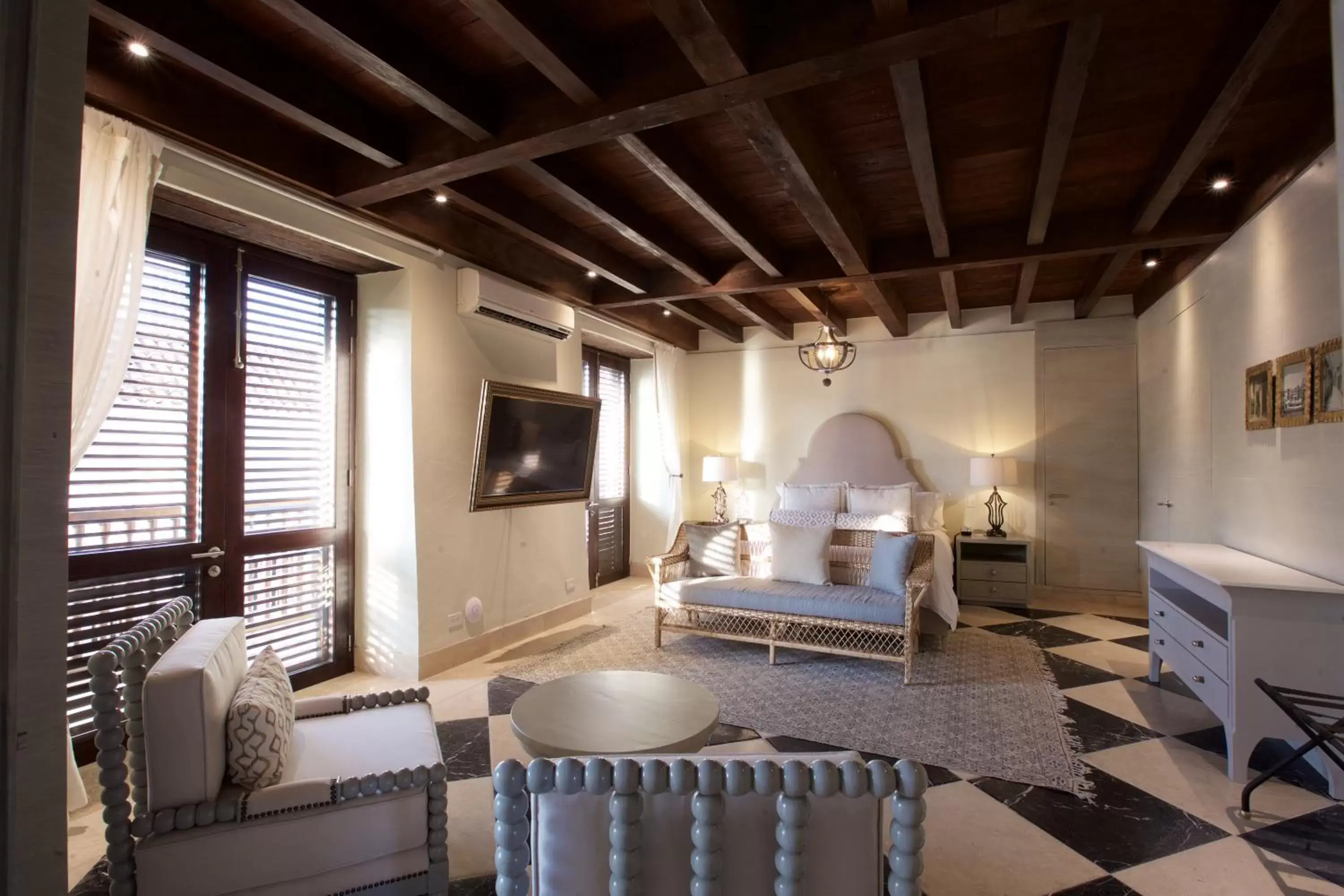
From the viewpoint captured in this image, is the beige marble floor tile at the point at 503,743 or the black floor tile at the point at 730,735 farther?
the black floor tile at the point at 730,735

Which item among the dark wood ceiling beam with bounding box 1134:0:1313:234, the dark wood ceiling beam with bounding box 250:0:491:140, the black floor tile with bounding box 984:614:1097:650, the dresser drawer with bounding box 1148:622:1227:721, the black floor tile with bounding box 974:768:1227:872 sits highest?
the dark wood ceiling beam with bounding box 250:0:491:140

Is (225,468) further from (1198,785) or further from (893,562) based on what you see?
(1198,785)

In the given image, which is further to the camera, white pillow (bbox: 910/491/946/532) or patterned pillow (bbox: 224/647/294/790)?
white pillow (bbox: 910/491/946/532)

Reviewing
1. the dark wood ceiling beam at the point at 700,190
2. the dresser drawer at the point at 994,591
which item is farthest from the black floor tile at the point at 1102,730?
the dark wood ceiling beam at the point at 700,190

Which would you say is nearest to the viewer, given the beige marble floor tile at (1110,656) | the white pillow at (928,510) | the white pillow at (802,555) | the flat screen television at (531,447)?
the beige marble floor tile at (1110,656)

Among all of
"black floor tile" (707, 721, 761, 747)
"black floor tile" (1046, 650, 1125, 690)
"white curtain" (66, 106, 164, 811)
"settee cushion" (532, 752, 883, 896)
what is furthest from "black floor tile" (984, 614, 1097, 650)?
"white curtain" (66, 106, 164, 811)

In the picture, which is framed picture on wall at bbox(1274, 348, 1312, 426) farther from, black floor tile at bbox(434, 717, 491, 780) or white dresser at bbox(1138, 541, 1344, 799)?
black floor tile at bbox(434, 717, 491, 780)

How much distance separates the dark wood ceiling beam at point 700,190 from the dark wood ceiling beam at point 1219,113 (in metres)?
1.94

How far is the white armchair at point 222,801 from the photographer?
1501mm

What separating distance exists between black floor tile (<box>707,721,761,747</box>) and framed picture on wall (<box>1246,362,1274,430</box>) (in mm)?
2844

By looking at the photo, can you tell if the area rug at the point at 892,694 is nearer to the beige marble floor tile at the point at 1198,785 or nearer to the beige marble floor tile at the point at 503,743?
the beige marble floor tile at the point at 1198,785

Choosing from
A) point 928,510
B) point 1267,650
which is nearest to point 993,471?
point 928,510

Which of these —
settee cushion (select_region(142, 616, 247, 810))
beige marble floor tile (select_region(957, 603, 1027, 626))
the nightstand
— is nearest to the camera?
settee cushion (select_region(142, 616, 247, 810))

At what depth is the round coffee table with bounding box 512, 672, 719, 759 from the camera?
2.03 meters
